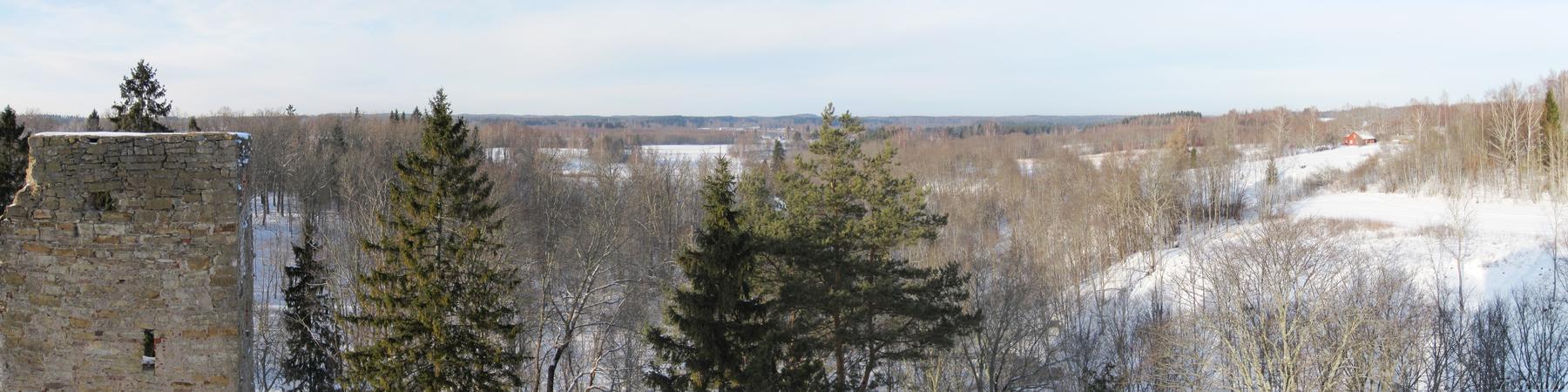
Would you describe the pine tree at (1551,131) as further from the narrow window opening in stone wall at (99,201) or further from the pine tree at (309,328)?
the narrow window opening in stone wall at (99,201)

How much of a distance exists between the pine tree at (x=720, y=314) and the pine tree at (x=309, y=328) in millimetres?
10536

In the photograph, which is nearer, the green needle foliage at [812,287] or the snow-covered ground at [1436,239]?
the green needle foliage at [812,287]

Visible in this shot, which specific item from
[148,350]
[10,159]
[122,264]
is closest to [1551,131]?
[148,350]

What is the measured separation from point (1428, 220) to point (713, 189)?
1496 inches

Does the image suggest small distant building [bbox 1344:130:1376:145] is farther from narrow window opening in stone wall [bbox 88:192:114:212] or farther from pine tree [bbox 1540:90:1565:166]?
narrow window opening in stone wall [bbox 88:192:114:212]

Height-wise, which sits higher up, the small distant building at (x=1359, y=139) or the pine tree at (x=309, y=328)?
the small distant building at (x=1359, y=139)

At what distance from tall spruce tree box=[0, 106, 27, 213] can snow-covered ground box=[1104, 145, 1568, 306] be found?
32.6m

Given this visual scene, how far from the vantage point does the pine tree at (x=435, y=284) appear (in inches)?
455

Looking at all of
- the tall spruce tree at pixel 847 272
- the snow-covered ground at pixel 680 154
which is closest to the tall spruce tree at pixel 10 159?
the tall spruce tree at pixel 847 272

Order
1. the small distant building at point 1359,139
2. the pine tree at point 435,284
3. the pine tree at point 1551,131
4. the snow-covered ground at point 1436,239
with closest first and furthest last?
the pine tree at point 435,284
the snow-covered ground at point 1436,239
the pine tree at point 1551,131
the small distant building at point 1359,139

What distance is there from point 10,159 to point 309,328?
9942 mm

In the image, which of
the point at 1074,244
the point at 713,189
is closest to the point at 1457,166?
the point at 1074,244

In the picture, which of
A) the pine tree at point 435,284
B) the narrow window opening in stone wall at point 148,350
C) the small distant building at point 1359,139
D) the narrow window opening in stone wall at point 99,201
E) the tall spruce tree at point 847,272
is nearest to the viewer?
the narrow window opening in stone wall at point 99,201

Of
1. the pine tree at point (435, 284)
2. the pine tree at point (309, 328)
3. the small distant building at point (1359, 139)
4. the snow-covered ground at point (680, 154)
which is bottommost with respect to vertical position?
the pine tree at point (309, 328)
